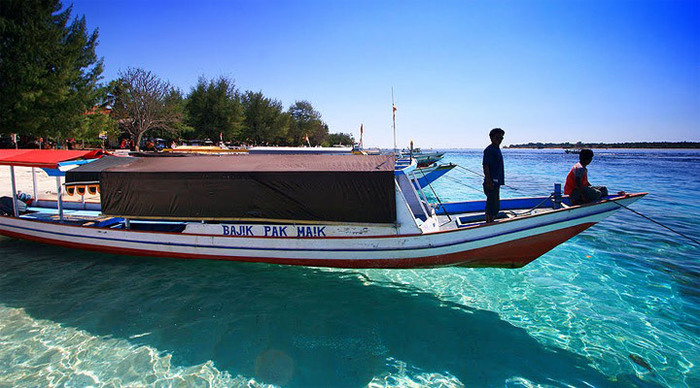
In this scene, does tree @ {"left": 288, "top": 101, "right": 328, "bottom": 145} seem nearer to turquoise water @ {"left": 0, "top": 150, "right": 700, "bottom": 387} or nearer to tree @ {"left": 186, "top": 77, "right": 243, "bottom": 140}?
tree @ {"left": 186, "top": 77, "right": 243, "bottom": 140}

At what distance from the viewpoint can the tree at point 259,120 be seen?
56.9 m

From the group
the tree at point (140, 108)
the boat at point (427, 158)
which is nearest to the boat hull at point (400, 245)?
the boat at point (427, 158)

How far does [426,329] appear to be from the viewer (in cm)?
554

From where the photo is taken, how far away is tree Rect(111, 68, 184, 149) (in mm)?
35219

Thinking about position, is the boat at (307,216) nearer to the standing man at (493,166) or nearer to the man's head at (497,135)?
the standing man at (493,166)

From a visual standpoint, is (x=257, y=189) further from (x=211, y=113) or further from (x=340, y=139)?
(x=340, y=139)

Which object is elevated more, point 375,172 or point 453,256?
point 375,172

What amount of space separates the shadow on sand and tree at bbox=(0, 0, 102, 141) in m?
15.5

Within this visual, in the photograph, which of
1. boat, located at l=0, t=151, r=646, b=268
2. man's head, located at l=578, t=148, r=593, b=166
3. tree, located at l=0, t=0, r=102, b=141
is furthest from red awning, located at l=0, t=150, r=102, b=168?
tree, located at l=0, t=0, r=102, b=141

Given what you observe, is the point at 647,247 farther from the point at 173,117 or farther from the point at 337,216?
the point at 173,117

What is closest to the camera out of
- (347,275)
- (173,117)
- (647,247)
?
(347,275)

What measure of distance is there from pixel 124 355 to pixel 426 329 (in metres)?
4.50

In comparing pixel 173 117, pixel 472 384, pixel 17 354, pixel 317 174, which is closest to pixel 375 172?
pixel 317 174

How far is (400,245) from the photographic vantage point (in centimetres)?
621
